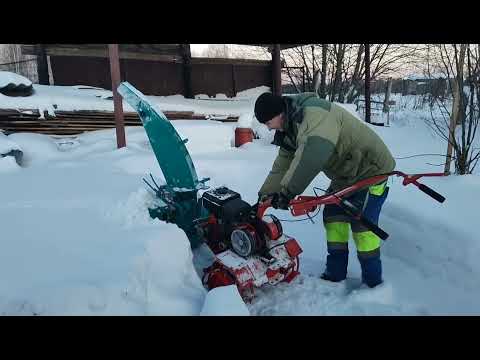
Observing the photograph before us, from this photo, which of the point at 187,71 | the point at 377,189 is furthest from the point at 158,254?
the point at 187,71

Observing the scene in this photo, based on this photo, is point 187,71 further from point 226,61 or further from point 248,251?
point 248,251

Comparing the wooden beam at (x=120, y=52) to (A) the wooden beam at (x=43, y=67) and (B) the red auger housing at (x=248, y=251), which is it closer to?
(A) the wooden beam at (x=43, y=67)

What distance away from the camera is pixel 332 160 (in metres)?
2.80

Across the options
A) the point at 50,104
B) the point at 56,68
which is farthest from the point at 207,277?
the point at 56,68

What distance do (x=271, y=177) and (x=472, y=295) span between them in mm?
1745

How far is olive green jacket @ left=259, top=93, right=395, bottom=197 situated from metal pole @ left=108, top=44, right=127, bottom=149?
3.85 meters

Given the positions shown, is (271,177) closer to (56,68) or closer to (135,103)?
(135,103)

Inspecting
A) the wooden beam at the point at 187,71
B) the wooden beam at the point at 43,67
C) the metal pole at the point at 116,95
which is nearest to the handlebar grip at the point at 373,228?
the metal pole at the point at 116,95

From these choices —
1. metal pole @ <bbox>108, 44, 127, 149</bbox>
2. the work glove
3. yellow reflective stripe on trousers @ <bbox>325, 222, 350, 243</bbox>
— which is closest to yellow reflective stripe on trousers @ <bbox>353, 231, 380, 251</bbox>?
yellow reflective stripe on trousers @ <bbox>325, 222, 350, 243</bbox>

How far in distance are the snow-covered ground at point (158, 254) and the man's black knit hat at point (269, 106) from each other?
3.52 feet

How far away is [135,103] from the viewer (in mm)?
3311

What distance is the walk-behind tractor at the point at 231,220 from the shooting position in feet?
8.59

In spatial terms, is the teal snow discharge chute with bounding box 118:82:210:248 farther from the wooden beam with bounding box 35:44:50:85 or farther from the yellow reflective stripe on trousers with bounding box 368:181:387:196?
the wooden beam with bounding box 35:44:50:85

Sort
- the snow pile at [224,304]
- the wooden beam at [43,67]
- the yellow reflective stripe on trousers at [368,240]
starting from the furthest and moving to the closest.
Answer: the wooden beam at [43,67] < the yellow reflective stripe on trousers at [368,240] < the snow pile at [224,304]
